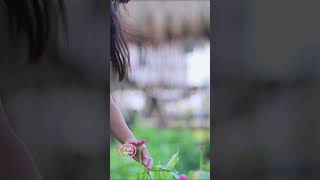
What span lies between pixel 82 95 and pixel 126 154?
355mm

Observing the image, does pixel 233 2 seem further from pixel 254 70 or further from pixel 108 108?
pixel 108 108

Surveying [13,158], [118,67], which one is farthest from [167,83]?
[13,158]

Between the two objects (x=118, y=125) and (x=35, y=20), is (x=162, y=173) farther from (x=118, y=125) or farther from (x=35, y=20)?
(x=35, y=20)

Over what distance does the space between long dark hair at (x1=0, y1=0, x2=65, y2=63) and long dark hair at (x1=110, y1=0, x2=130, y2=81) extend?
24 centimetres

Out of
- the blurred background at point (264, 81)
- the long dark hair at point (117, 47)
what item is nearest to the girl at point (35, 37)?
the long dark hair at point (117, 47)

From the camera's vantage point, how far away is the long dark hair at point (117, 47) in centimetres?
250

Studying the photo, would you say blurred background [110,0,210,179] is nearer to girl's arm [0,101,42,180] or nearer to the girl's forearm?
the girl's forearm

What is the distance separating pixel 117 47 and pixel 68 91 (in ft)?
1.03

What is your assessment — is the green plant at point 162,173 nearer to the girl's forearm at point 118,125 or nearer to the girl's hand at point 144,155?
the girl's hand at point 144,155

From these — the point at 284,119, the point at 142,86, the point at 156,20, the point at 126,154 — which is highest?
the point at 156,20

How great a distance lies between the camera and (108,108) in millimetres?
2500

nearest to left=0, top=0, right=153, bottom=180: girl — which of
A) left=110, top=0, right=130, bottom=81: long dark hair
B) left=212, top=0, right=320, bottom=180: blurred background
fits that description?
left=110, top=0, right=130, bottom=81: long dark hair

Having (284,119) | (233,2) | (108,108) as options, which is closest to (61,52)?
(108,108)

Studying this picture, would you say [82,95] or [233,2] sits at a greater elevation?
[233,2]
